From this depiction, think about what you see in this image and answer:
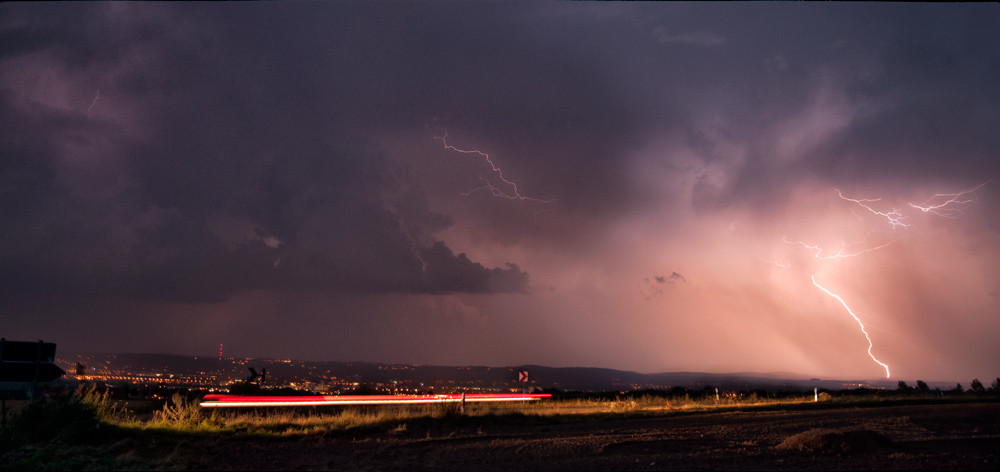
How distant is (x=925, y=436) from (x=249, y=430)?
1671cm

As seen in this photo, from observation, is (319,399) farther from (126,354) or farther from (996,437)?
(126,354)

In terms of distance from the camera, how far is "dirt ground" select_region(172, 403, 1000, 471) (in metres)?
10.3

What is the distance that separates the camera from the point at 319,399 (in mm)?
21234


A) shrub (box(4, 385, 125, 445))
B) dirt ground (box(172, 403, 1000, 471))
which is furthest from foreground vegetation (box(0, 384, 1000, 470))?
dirt ground (box(172, 403, 1000, 471))

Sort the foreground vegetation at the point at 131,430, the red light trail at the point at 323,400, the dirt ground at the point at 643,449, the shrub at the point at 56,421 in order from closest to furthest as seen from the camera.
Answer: the foreground vegetation at the point at 131,430, the dirt ground at the point at 643,449, the shrub at the point at 56,421, the red light trail at the point at 323,400

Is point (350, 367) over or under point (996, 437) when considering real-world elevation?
under

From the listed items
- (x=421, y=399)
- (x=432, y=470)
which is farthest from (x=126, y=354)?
(x=432, y=470)

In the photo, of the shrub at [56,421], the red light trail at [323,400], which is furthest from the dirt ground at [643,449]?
the red light trail at [323,400]

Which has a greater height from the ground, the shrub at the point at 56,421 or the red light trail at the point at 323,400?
the shrub at the point at 56,421

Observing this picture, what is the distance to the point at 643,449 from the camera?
41.1ft

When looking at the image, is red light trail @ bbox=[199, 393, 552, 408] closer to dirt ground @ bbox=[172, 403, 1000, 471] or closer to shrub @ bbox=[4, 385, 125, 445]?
shrub @ bbox=[4, 385, 125, 445]

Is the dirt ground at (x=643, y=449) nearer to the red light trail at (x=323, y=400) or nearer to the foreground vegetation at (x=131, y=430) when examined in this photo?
the foreground vegetation at (x=131, y=430)

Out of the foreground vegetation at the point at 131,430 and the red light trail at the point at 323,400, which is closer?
the foreground vegetation at the point at 131,430

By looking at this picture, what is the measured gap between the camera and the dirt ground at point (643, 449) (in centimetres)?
1026
